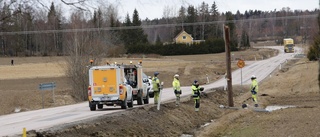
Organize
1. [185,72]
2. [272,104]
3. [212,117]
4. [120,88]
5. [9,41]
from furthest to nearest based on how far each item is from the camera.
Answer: [185,72], [272,104], [212,117], [120,88], [9,41]

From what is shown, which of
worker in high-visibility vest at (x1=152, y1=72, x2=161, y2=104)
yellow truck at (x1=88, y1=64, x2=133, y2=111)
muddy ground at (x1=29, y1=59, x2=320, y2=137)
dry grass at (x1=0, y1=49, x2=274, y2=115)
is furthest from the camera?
dry grass at (x1=0, y1=49, x2=274, y2=115)

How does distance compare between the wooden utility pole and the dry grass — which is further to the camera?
the dry grass

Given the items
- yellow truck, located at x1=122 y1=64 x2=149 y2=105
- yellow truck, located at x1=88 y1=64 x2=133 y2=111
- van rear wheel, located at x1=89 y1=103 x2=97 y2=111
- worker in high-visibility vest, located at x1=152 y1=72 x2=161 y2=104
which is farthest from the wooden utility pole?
van rear wheel, located at x1=89 y1=103 x2=97 y2=111

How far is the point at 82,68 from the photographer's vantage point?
53.9 meters

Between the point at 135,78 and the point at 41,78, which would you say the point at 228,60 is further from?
the point at 41,78

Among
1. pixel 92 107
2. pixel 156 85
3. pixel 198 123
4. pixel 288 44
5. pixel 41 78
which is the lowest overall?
pixel 198 123

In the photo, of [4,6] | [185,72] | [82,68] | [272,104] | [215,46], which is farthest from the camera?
[215,46]

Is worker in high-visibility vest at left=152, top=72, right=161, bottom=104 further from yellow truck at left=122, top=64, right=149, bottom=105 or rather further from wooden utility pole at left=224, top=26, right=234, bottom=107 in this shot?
wooden utility pole at left=224, top=26, right=234, bottom=107

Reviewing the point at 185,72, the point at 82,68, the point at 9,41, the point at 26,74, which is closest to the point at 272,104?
the point at 82,68

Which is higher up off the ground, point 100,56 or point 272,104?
point 100,56

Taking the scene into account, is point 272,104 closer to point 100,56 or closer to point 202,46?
point 100,56

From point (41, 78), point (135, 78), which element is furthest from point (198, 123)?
point (41, 78)

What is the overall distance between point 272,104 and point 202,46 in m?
81.4

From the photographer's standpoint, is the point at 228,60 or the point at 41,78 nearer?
the point at 228,60
